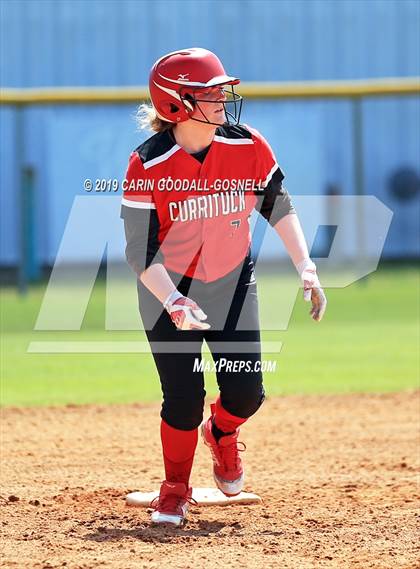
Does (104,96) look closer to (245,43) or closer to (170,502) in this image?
(245,43)

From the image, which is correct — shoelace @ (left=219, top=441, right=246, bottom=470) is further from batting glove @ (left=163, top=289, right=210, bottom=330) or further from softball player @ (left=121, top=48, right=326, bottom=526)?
batting glove @ (left=163, top=289, right=210, bottom=330)

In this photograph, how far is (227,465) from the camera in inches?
171

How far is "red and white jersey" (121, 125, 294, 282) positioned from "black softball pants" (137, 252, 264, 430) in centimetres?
8

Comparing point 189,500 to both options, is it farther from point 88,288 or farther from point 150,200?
point 88,288

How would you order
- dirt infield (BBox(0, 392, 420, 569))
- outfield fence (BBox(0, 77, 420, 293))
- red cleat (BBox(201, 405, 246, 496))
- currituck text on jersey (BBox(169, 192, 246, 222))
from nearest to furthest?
dirt infield (BBox(0, 392, 420, 569)) < currituck text on jersey (BBox(169, 192, 246, 222)) < red cleat (BBox(201, 405, 246, 496)) < outfield fence (BBox(0, 77, 420, 293))

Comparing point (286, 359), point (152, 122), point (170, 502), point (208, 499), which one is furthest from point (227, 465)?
point (286, 359)

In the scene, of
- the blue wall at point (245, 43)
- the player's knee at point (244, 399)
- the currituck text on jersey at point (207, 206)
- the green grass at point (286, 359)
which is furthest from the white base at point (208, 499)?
the blue wall at point (245, 43)

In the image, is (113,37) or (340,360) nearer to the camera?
(340,360)

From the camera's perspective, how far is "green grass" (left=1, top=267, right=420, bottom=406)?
7332 mm

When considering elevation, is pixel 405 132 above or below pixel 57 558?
below

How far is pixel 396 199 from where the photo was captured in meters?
14.2

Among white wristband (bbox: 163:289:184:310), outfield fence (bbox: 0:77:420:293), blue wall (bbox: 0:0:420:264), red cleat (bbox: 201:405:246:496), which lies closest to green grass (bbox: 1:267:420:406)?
outfield fence (bbox: 0:77:420:293)

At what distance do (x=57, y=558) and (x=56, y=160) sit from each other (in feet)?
33.2

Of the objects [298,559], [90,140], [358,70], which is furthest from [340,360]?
[358,70]
